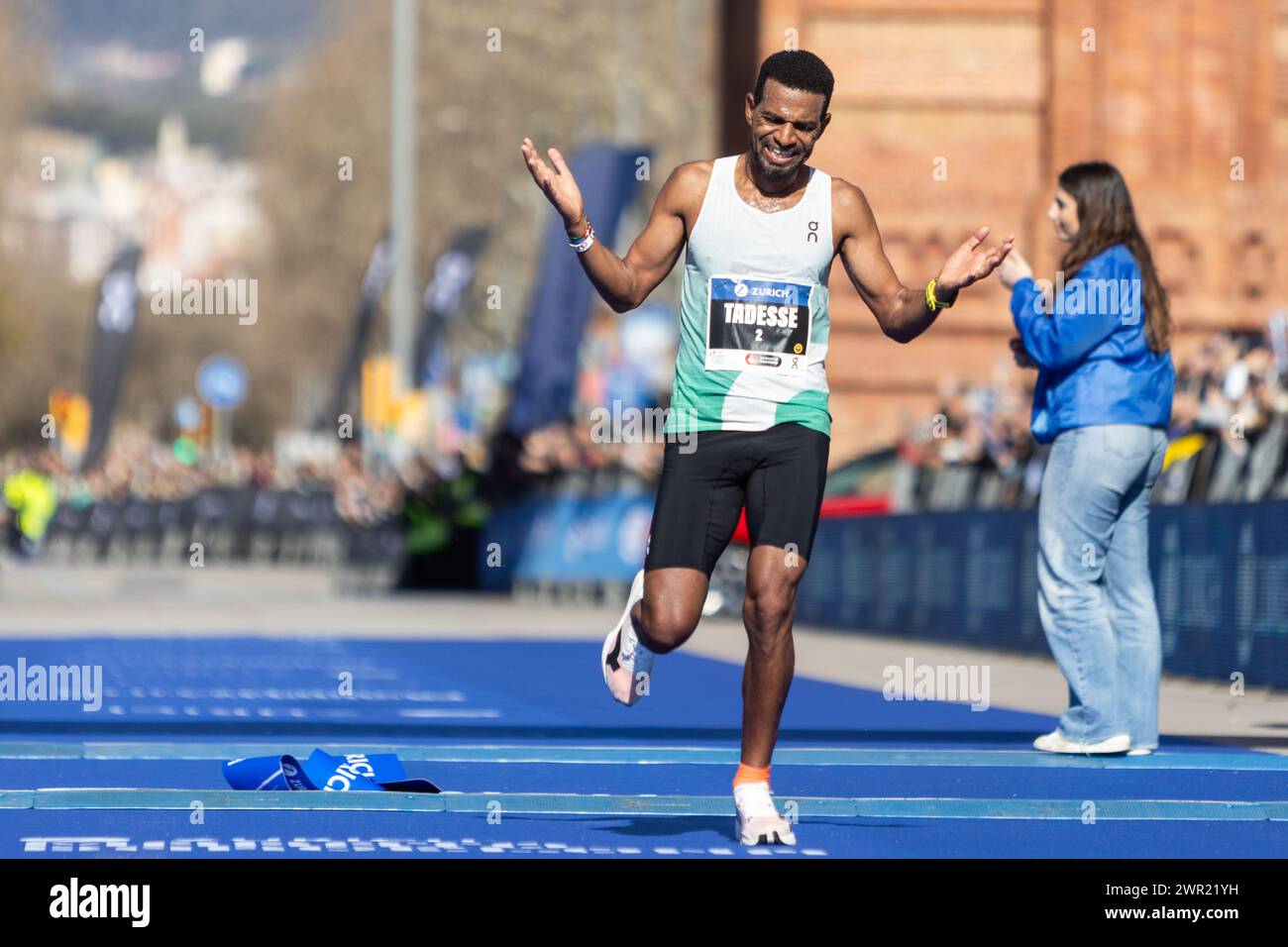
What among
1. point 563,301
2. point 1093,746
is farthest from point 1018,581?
point 563,301

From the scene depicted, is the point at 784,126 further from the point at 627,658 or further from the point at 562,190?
the point at 627,658

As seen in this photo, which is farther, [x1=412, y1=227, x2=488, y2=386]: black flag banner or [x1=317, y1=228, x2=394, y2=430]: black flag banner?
[x1=317, y1=228, x2=394, y2=430]: black flag banner

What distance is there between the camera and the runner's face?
24.4 ft

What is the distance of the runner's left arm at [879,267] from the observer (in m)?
7.58

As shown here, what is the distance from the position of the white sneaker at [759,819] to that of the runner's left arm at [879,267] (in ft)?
4.31

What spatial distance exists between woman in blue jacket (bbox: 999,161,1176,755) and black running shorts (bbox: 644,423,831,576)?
9.28 ft

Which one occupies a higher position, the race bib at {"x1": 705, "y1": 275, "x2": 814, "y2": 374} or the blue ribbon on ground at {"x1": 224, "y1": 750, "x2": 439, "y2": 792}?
the race bib at {"x1": 705, "y1": 275, "x2": 814, "y2": 374}

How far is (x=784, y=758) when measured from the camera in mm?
9953

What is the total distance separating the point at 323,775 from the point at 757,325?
6.54ft

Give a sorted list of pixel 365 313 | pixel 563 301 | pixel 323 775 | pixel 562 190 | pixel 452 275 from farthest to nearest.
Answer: pixel 365 313
pixel 452 275
pixel 563 301
pixel 323 775
pixel 562 190

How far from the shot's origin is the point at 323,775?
8344 mm

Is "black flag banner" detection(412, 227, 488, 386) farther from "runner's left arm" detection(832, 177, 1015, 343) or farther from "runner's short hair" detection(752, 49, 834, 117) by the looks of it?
"runner's short hair" detection(752, 49, 834, 117)

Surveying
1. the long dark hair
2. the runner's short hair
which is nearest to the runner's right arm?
the runner's short hair
